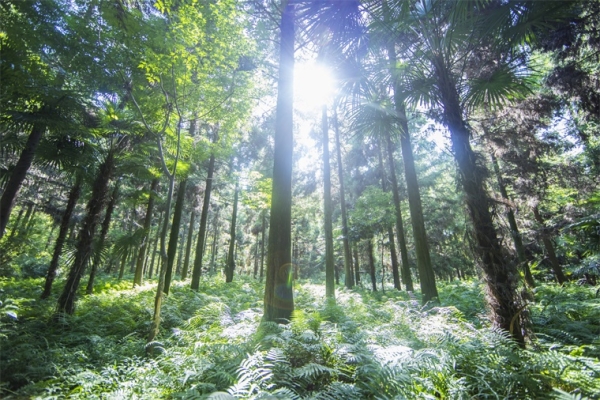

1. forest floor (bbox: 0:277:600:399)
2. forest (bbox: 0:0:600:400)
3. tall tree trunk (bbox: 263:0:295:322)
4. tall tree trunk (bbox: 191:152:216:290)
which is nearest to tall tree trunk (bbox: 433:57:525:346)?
forest (bbox: 0:0:600:400)

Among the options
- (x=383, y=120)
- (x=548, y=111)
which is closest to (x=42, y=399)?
(x=383, y=120)

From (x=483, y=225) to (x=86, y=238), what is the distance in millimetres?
9065

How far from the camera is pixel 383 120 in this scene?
5969mm

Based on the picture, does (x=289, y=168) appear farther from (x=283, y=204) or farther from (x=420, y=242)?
(x=420, y=242)

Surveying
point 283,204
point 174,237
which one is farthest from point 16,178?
point 283,204

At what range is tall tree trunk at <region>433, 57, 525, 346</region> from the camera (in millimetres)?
4043

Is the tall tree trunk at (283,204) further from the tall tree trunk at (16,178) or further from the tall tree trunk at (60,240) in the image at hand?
the tall tree trunk at (60,240)

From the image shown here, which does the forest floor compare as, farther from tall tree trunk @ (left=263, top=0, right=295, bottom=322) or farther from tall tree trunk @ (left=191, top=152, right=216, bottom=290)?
tall tree trunk @ (left=191, top=152, right=216, bottom=290)

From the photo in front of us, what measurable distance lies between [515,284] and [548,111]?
8352 mm

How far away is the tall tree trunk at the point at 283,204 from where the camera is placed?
203 inches

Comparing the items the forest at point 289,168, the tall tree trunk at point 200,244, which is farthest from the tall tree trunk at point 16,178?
the tall tree trunk at point 200,244

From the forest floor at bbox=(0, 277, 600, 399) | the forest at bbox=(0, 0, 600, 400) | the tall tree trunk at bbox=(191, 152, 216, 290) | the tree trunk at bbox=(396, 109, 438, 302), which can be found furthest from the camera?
the tall tree trunk at bbox=(191, 152, 216, 290)

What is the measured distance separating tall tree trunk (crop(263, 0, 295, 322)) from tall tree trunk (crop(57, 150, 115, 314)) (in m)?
5.02

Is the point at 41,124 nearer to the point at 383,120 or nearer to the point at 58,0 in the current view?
the point at 58,0
